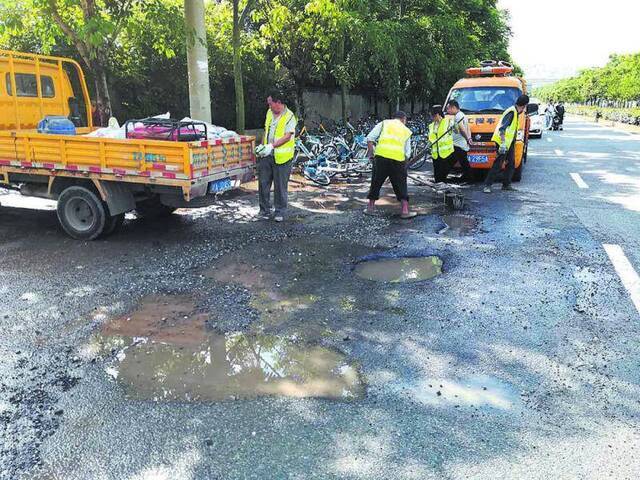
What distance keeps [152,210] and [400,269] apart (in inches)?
163

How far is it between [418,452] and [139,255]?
450 cm

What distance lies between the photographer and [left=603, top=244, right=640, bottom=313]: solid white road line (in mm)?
5133

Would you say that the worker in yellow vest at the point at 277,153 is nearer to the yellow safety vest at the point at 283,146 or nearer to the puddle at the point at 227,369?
the yellow safety vest at the point at 283,146

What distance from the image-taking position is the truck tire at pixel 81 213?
679 cm

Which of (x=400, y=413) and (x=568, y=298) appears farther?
(x=568, y=298)

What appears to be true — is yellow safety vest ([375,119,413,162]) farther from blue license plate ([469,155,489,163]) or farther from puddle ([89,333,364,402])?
puddle ([89,333,364,402])

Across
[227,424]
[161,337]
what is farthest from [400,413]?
[161,337]

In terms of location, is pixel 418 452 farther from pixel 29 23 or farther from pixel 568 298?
pixel 29 23

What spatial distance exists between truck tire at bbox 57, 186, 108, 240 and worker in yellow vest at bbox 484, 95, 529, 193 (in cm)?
702

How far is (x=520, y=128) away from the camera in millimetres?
11289

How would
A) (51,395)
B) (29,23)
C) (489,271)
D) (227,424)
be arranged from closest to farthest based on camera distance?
(227,424) < (51,395) < (489,271) < (29,23)

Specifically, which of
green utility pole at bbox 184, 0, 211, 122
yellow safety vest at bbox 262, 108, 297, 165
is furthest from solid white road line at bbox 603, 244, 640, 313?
green utility pole at bbox 184, 0, 211, 122

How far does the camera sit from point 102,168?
6.47m

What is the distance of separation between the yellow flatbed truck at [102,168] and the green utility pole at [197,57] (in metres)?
2.93
